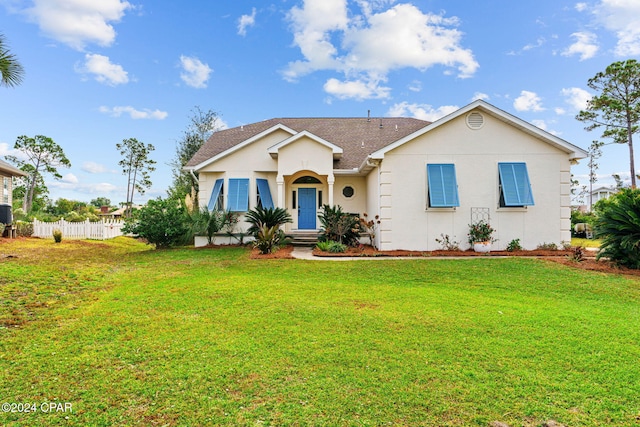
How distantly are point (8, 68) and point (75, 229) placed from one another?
39.3ft

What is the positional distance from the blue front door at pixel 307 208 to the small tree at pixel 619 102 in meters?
24.3

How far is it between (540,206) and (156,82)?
19092mm

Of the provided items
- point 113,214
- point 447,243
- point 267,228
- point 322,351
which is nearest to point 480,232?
point 447,243

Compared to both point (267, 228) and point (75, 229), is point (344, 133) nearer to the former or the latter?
point (267, 228)

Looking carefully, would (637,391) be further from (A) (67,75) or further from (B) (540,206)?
(A) (67,75)

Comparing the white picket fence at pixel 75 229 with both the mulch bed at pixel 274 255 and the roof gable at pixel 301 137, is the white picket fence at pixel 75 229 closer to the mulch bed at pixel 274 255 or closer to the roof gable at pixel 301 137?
the roof gable at pixel 301 137

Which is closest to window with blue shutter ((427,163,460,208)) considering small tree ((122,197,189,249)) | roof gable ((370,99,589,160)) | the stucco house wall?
the stucco house wall

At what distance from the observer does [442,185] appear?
11.8m

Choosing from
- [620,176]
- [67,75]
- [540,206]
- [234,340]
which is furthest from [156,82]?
[620,176]

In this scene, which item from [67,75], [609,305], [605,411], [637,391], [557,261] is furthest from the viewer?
[67,75]

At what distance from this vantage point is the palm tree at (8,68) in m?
9.70

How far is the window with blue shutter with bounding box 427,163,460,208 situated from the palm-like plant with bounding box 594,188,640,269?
4.01 m

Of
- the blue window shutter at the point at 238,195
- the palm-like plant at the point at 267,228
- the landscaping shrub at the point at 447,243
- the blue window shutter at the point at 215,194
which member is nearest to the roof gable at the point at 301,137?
the blue window shutter at the point at 238,195

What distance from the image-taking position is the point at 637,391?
3.04m
